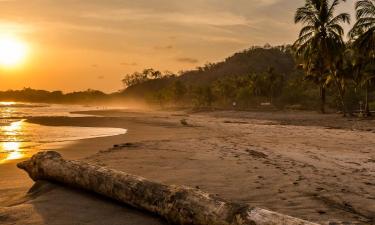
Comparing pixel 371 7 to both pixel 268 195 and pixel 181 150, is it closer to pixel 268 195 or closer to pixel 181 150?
pixel 181 150

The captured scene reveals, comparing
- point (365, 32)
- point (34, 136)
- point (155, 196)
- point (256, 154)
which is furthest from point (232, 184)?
point (365, 32)

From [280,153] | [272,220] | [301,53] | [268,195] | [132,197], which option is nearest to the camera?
[272,220]

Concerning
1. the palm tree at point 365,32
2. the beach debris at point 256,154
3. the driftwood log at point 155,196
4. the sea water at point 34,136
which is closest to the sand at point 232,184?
the beach debris at point 256,154

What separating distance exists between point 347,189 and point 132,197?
147 inches

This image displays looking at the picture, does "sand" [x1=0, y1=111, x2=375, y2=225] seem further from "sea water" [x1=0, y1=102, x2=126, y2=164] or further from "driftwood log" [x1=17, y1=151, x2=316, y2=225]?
"sea water" [x1=0, y1=102, x2=126, y2=164]

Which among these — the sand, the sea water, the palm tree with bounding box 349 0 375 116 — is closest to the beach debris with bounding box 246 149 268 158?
the sand

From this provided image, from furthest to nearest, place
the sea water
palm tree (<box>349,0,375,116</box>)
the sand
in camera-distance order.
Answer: palm tree (<box>349,0,375,116</box>) → the sea water → the sand

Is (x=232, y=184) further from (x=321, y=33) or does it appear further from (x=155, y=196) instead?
(x=321, y=33)

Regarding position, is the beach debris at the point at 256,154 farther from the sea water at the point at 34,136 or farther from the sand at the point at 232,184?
the sea water at the point at 34,136

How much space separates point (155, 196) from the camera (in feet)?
17.2

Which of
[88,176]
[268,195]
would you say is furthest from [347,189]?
[88,176]

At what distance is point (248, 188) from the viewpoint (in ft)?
21.5

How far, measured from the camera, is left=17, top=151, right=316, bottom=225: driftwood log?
165 inches

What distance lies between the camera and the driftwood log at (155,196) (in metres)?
4.20
